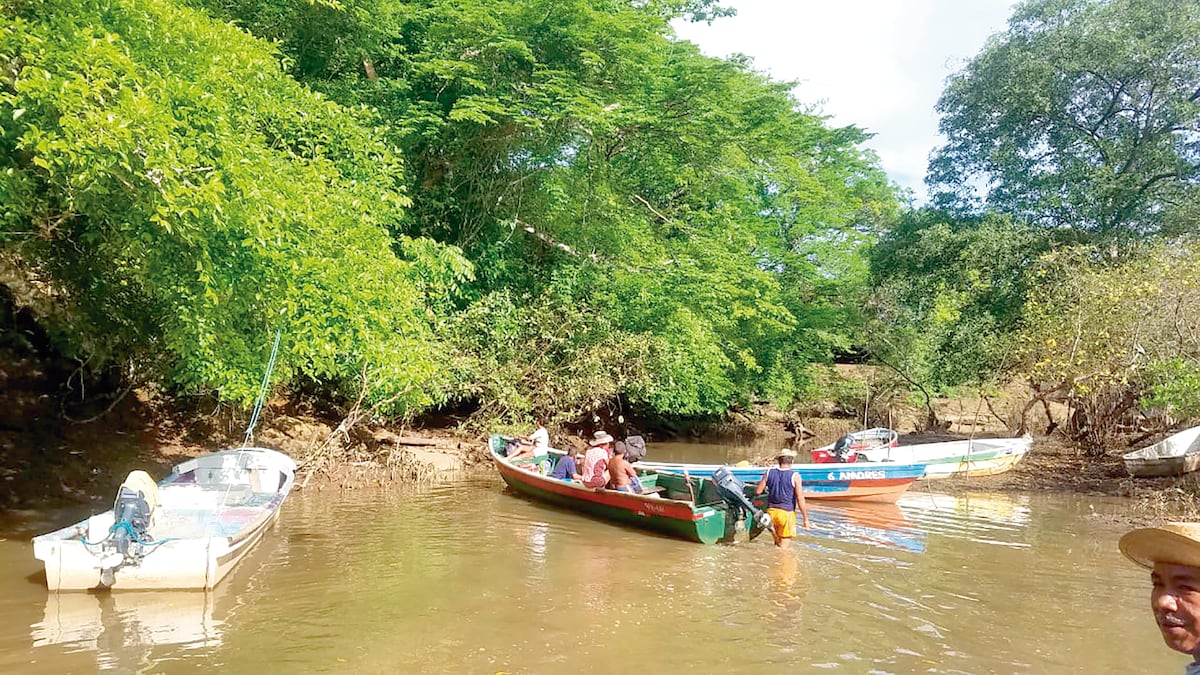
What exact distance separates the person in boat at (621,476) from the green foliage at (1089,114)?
58.3ft

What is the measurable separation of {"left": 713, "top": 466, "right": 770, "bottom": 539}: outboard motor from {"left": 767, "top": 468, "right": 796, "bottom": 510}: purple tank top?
0.87ft

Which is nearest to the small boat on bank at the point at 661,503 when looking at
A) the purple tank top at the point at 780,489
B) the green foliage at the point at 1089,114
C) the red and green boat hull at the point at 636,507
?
the red and green boat hull at the point at 636,507

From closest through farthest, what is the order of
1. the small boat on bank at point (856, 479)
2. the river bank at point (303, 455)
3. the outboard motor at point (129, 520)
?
the outboard motor at point (129, 520), the river bank at point (303, 455), the small boat on bank at point (856, 479)

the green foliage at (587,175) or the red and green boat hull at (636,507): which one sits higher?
the green foliage at (587,175)

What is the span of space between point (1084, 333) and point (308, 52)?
755 inches

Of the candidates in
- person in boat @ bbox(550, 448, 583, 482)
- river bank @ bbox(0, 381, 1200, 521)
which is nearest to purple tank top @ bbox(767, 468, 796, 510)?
person in boat @ bbox(550, 448, 583, 482)

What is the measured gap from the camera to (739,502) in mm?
11195

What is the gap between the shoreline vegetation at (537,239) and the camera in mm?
8203

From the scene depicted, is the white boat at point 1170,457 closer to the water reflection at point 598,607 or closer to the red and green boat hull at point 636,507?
the water reflection at point 598,607

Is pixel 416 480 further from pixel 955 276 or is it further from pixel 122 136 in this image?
pixel 955 276

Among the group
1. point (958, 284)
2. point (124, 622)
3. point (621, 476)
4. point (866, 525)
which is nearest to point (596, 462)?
point (621, 476)

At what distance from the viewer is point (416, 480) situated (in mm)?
15984

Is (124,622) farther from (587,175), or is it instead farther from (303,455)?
(587,175)

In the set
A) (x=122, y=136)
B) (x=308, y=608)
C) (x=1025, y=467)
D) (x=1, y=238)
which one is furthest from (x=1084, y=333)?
(x=1, y=238)
